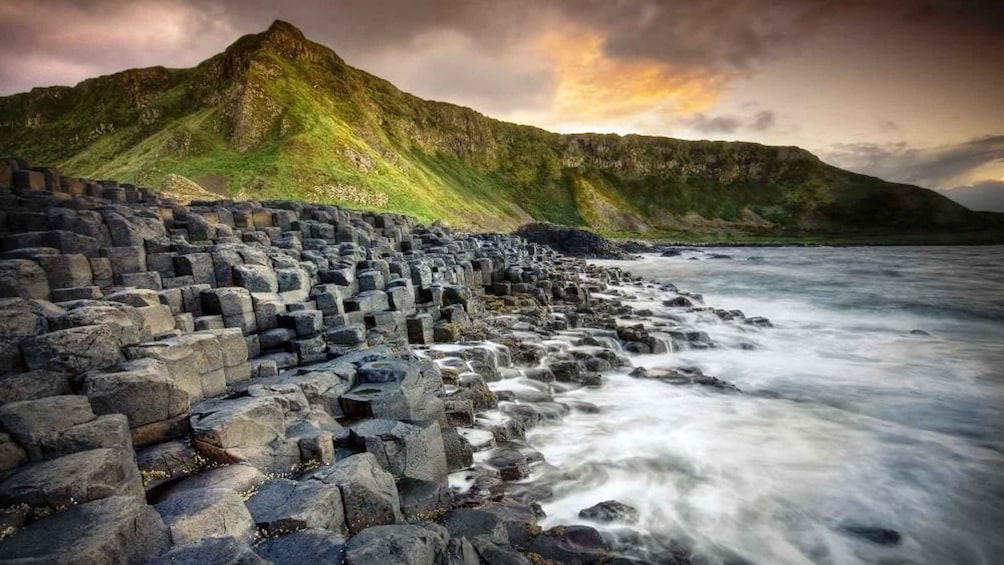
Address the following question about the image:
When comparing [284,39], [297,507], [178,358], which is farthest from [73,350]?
[284,39]

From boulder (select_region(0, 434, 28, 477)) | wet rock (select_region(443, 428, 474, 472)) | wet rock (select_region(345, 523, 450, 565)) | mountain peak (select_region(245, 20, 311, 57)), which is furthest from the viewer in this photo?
mountain peak (select_region(245, 20, 311, 57))

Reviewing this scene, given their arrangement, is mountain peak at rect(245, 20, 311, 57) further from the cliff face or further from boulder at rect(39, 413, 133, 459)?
boulder at rect(39, 413, 133, 459)

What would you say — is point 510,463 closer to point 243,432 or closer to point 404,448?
point 404,448

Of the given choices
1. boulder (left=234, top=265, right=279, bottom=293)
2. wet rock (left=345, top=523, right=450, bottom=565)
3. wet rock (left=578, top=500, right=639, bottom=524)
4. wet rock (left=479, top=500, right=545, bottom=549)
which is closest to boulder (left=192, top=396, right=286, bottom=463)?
wet rock (left=345, top=523, right=450, bottom=565)

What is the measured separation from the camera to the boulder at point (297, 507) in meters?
4.54

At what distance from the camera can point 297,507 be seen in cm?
468

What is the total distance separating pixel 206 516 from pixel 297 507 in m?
0.79

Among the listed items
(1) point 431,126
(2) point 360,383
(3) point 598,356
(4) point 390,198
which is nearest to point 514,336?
(3) point 598,356

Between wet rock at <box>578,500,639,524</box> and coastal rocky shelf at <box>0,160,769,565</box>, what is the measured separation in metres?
0.04

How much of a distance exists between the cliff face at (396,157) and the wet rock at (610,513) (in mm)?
53736

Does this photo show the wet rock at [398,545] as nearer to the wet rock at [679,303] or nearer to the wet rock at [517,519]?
the wet rock at [517,519]

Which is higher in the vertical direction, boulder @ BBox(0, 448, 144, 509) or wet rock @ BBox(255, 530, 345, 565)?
boulder @ BBox(0, 448, 144, 509)

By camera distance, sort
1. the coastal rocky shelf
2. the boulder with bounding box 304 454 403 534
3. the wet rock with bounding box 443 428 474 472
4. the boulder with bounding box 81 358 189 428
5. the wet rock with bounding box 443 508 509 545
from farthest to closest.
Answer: the wet rock with bounding box 443 428 474 472, the boulder with bounding box 81 358 189 428, the wet rock with bounding box 443 508 509 545, the boulder with bounding box 304 454 403 534, the coastal rocky shelf

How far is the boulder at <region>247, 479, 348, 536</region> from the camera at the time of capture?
4.54m
